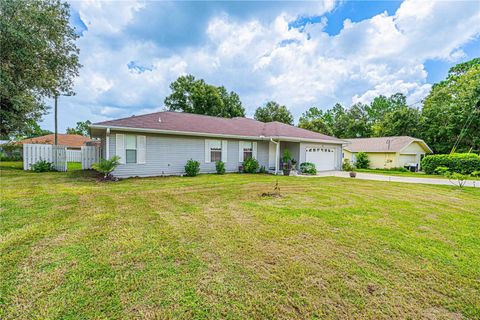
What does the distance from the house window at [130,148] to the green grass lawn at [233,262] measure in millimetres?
4752

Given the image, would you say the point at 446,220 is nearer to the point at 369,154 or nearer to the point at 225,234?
the point at 225,234

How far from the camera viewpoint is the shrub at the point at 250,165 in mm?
13401

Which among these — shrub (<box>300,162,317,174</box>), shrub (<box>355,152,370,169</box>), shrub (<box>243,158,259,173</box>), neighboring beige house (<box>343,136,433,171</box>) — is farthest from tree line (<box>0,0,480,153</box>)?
shrub (<box>300,162,317,174</box>)

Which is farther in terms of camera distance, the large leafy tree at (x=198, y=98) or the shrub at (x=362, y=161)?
the large leafy tree at (x=198, y=98)

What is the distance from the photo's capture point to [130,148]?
1038 centimetres

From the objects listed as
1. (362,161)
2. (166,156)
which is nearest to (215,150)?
(166,156)

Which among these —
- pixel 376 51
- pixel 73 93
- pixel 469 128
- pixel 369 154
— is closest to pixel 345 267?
pixel 376 51

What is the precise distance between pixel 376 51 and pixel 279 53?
21.8 feet

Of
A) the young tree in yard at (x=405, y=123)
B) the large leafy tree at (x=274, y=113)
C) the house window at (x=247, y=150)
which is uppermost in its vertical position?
the large leafy tree at (x=274, y=113)

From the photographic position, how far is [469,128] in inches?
870

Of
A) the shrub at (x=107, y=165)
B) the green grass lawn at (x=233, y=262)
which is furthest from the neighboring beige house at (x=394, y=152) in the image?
the shrub at (x=107, y=165)

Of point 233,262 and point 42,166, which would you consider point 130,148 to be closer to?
point 42,166

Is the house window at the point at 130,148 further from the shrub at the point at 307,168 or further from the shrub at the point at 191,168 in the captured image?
the shrub at the point at 307,168

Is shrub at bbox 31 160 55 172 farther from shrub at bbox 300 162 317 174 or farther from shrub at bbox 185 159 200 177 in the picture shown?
shrub at bbox 300 162 317 174
